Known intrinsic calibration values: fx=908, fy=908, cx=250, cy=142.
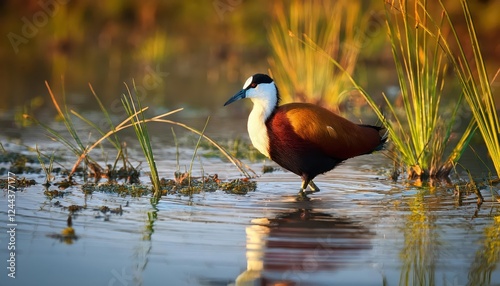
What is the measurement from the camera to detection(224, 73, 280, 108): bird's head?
287 inches

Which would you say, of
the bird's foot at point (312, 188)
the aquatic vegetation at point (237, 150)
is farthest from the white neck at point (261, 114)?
the aquatic vegetation at point (237, 150)

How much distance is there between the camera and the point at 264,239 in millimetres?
5500

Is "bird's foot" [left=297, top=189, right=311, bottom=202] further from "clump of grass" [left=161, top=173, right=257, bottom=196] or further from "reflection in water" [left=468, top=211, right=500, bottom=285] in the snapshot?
"reflection in water" [left=468, top=211, right=500, bottom=285]

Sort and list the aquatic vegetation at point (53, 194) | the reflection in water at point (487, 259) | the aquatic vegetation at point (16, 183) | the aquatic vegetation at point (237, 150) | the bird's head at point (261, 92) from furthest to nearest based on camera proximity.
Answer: the aquatic vegetation at point (237, 150) → the bird's head at point (261, 92) → the aquatic vegetation at point (16, 183) → the aquatic vegetation at point (53, 194) → the reflection in water at point (487, 259)

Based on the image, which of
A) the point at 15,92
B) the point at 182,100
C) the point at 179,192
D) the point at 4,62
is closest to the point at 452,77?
the point at 182,100

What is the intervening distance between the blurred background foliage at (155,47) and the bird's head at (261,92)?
21.1 ft

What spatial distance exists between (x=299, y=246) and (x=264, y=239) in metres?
0.26

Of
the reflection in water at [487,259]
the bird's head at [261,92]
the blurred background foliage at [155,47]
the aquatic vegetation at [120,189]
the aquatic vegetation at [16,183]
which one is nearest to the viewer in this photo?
the reflection in water at [487,259]

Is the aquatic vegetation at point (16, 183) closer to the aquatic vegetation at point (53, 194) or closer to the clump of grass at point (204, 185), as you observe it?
the aquatic vegetation at point (53, 194)

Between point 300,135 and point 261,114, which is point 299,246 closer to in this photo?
point 300,135

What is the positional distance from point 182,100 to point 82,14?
8567 millimetres

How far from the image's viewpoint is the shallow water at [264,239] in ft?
15.5

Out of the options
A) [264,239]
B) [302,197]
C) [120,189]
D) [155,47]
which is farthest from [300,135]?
[155,47]

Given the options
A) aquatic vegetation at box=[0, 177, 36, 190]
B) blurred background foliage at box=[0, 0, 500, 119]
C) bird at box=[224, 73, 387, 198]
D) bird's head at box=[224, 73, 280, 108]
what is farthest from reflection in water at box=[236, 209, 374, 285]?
blurred background foliage at box=[0, 0, 500, 119]
